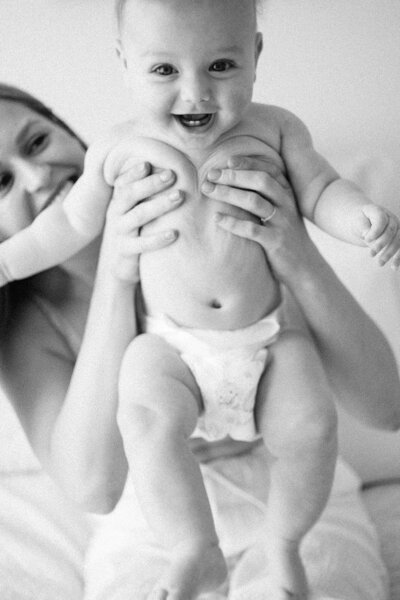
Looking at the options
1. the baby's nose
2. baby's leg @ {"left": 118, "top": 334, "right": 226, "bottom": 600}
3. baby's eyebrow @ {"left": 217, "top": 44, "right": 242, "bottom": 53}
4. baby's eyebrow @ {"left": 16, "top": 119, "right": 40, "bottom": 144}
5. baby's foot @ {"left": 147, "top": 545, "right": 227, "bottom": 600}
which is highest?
baby's eyebrow @ {"left": 217, "top": 44, "right": 242, "bottom": 53}

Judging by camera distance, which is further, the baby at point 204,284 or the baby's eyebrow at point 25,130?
the baby's eyebrow at point 25,130

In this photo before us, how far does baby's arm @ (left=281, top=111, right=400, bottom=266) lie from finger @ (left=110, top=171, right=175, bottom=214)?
131 mm

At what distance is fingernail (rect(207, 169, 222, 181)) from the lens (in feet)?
2.74

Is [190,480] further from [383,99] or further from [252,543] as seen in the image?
[383,99]

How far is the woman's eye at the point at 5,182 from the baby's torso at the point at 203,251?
305 mm

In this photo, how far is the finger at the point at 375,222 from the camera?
77 centimetres

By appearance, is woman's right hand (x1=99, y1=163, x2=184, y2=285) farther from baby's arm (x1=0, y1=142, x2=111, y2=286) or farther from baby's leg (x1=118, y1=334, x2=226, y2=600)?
baby's leg (x1=118, y1=334, x2=226, y2=600)

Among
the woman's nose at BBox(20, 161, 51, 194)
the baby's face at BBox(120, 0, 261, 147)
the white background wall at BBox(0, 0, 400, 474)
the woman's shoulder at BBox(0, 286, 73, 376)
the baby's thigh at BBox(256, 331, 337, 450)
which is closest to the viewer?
the baby's face at BBox(120, 0, 261, 147)

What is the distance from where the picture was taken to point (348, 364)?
1049 mm

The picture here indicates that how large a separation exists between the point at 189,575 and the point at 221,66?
0.48 m

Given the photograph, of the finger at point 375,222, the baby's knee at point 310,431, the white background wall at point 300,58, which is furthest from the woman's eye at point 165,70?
the white background wall at point 300,58

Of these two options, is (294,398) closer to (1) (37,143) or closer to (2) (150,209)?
(2) (150,209)

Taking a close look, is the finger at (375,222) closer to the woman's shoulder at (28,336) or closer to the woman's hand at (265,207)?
the woman's hand at (265,207)

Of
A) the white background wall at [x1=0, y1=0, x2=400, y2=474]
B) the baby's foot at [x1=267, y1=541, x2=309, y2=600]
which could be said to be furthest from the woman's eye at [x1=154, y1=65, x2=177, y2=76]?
the white background wall at [x1=0, y1=0, x2=400, y2=474]
